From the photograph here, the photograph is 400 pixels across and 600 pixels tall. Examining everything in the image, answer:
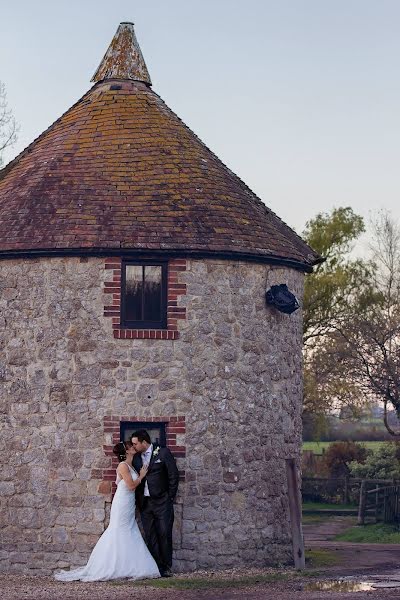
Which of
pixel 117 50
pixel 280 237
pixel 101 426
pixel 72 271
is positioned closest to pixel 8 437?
pixel 101 426

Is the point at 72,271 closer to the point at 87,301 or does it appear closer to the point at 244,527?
the point at 87,301

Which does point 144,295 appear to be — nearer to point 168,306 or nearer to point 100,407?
point 168,306

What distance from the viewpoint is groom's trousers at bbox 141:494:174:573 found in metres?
16.2

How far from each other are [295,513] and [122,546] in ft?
9.40

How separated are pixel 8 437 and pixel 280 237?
5072 mm

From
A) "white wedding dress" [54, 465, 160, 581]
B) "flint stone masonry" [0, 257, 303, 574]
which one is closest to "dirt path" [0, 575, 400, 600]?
"white wedding dress" [54, 465, 160, 581]

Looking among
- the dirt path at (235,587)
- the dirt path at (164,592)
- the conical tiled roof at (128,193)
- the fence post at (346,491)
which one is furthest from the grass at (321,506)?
the dirt path at (164,592)

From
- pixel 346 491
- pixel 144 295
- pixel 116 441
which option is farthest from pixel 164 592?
pixel 346 491

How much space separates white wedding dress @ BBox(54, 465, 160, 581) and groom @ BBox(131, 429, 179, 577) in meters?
0.20

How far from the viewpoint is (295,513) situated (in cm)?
1741

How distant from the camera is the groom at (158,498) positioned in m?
16.2

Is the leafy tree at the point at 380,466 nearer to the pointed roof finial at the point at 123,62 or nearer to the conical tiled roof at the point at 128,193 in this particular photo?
the conical tiled roof at the point at 128,193

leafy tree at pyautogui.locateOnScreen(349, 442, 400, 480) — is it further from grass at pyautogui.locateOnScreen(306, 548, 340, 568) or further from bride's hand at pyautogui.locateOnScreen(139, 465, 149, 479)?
bride's hand at pyautogui.locateOnScreen(139, 465, 149, 479)

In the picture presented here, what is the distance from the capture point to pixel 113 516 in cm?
1611
